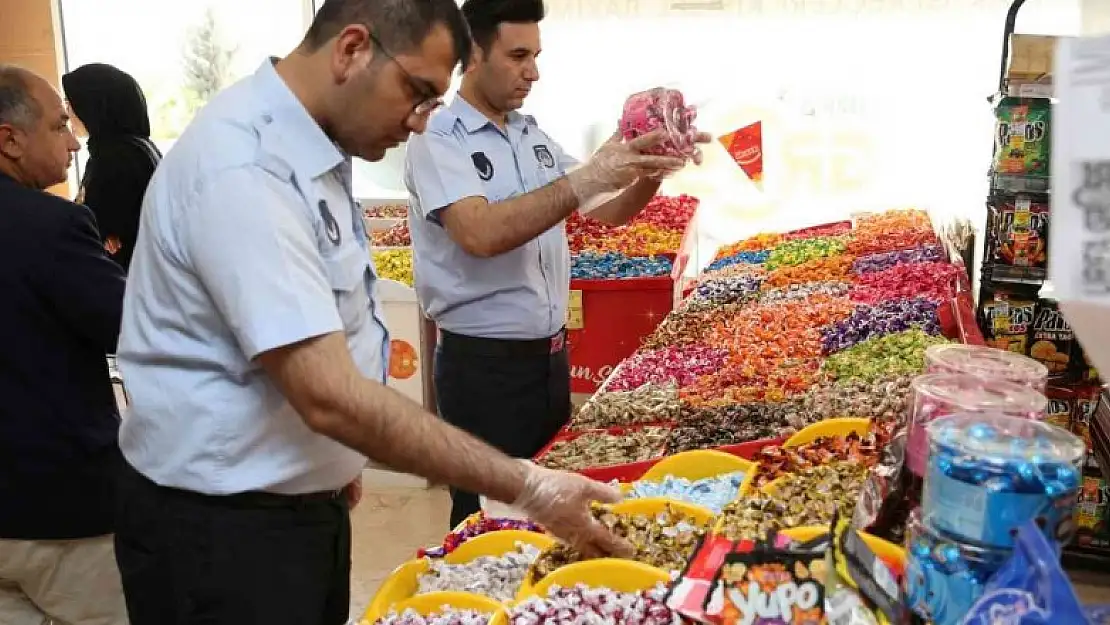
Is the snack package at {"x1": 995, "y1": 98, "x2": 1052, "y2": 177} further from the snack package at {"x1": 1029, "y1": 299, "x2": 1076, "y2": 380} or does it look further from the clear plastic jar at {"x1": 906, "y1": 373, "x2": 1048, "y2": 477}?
the clear plastic jar at {"x1": 906, "y1": 373, "x2": 1048, "y2": 477}

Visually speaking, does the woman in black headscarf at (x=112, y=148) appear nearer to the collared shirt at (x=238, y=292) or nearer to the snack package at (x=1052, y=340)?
the collared shirt at (x=238, y=292)

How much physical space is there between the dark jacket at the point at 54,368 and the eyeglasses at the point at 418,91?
112 centimetres

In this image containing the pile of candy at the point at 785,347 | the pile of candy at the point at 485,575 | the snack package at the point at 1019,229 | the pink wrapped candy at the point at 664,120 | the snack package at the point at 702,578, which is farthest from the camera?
the snack package at the point at 1019,229

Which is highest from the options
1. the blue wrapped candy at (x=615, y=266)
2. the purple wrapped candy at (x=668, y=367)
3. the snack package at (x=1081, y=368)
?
the blue wrapped candy at (x=615, y=266)

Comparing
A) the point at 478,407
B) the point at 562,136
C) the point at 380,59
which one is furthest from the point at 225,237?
the point at 562,136

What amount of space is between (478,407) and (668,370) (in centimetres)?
72

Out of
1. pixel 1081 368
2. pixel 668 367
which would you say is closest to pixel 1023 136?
pixel 1081 368

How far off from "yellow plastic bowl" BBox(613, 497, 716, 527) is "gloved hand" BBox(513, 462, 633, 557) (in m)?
0.17

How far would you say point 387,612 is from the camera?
1669 millimetres

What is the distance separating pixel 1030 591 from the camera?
2.88 ft

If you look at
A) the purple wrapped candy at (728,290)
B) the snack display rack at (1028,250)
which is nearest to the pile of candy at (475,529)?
the snack display rack at (1028,250)

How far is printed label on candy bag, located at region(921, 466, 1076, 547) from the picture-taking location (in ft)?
3.06

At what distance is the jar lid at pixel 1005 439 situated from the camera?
3.18 feet

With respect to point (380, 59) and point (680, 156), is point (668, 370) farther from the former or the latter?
point (380, 59)
